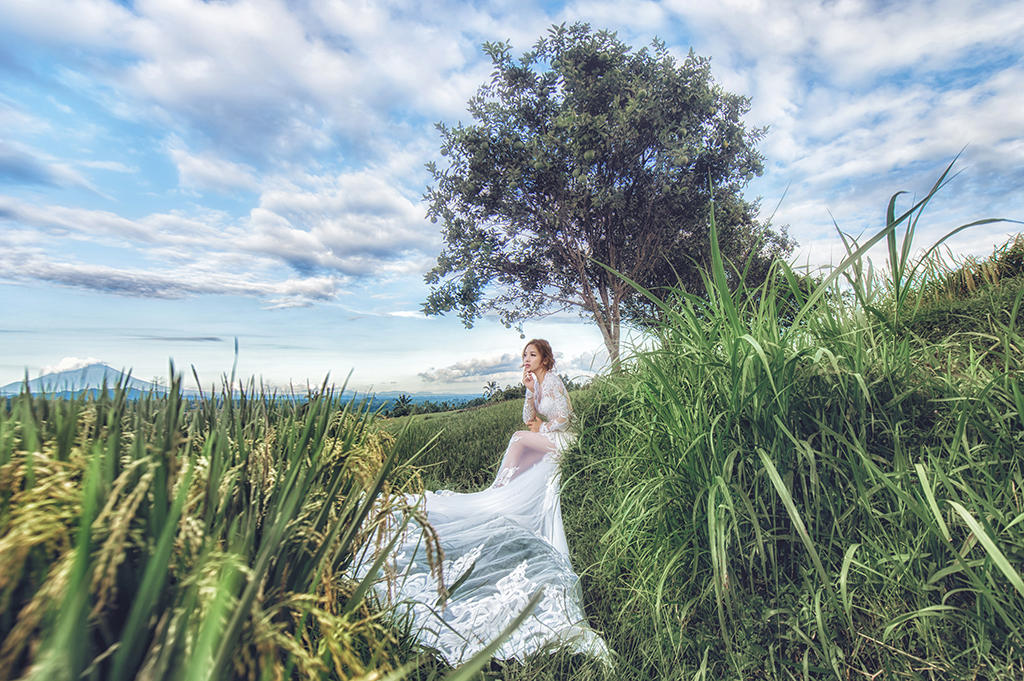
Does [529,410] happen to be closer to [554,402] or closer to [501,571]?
[554,402]

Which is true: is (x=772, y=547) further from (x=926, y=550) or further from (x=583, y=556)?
(x=583, y=556)

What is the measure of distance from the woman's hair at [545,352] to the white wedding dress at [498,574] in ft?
5.19

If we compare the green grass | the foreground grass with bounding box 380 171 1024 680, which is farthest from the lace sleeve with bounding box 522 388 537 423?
the foreground grass with bounding box 380 171 1024 680

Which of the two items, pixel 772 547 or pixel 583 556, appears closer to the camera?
pixel 772 547

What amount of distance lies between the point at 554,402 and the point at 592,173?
987 centimetres

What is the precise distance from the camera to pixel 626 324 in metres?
3.74

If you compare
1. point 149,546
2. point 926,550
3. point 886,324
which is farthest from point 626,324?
point 149,546

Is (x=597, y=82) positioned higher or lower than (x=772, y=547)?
higher

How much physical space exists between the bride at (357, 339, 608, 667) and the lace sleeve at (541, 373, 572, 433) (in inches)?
1.8

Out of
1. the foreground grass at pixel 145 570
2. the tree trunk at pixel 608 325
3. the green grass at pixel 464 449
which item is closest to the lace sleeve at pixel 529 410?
the green grass at pixel 464 449

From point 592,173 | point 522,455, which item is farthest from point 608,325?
point 522,455

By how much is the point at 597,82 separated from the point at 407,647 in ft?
48.5

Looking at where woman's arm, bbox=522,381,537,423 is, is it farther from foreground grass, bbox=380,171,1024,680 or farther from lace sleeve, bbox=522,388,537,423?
foreground grass, bbox=380,171,1024,680

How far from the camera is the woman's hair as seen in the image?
6531 millimetres
